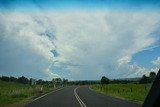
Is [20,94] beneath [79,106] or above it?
above

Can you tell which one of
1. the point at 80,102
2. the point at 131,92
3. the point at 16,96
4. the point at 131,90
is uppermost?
the point at 131,90

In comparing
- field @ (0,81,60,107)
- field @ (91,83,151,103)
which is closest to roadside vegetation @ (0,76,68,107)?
field @ (0,81,60,107)

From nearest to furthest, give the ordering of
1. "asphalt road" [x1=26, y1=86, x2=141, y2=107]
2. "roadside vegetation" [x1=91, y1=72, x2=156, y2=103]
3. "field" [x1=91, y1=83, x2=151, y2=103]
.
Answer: "roadside vegetation" [x1=91, y1=72, x2=156, y2=103]
"asphalt road" [x1=26, y1=86, x2=141, y2=107]
"field" [x1=91, y1=83, x2=151, y2=103]

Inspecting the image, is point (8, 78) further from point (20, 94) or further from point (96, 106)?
point (96, 106)

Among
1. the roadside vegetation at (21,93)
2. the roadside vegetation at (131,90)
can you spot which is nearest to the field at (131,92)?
the roadside vegetation at (131,90)

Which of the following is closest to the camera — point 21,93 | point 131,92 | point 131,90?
point 21,93

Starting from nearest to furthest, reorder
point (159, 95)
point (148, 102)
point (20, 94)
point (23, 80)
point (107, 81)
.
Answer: point (159, 95) → point (148, 102) → point (20, 94) → point (107, 81) → point (23, 80)

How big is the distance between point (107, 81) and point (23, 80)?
5117cm

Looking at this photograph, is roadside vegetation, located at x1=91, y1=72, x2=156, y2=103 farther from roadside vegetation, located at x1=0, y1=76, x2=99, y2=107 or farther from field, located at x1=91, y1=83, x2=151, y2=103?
roadside vegetation, located at x1=0, y1=76, x2=99, y2=107

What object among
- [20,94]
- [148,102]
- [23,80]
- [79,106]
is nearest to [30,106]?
[79,106]

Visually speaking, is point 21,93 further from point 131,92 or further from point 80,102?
point 131,92

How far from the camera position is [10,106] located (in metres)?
21.9

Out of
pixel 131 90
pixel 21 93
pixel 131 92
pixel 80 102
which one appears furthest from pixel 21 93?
pixel 131 90

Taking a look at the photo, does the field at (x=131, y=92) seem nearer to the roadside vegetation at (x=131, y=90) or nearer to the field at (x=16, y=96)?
the roadside vegetation at (x=131, y=90)
